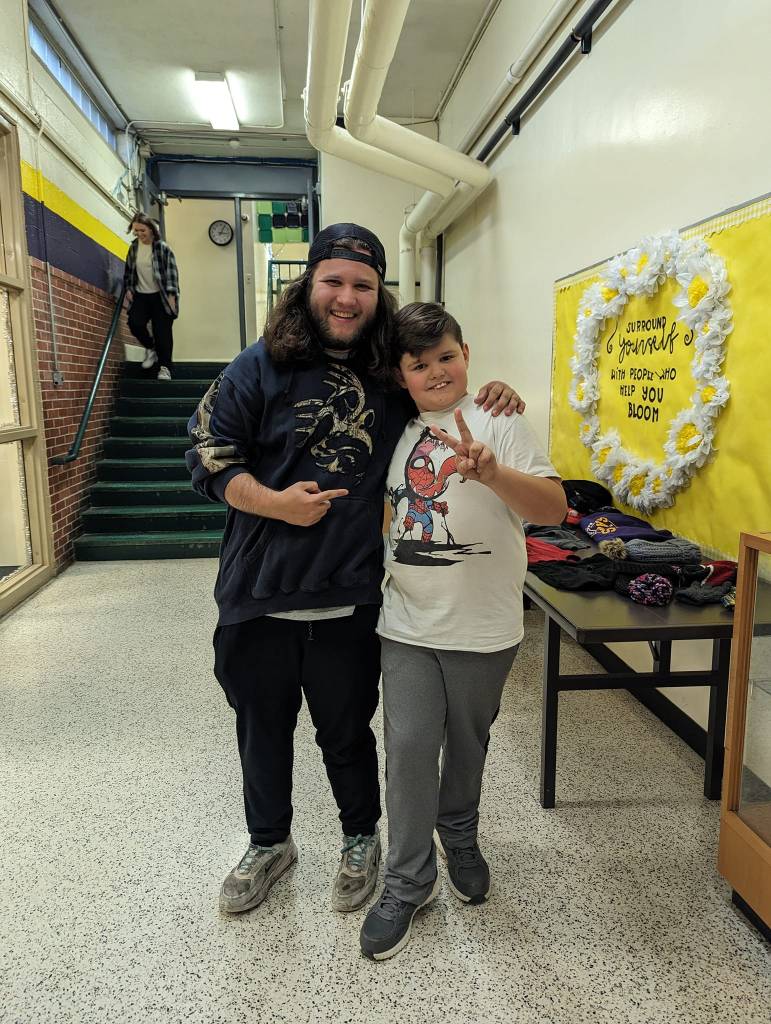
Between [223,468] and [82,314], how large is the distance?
4.81 m

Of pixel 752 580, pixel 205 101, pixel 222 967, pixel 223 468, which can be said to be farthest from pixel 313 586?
pixel 205 101

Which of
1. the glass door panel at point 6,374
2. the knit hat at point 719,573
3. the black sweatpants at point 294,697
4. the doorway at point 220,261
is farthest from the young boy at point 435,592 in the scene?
the doorway at point 220,261

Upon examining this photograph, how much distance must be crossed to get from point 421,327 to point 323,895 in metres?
1.39

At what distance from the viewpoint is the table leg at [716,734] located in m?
2.05

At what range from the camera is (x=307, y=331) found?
1.42m

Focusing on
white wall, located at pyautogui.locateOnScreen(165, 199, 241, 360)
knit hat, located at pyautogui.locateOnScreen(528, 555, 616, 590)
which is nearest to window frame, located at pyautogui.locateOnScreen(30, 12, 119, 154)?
white wall, located at pyautogui.locateOnScreen(165, 199, 241, 360)

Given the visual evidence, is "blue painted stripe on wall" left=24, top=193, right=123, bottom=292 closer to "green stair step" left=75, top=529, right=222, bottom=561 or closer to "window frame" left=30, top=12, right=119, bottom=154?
"window frame" left=30, top=12, right=119, bottom=154

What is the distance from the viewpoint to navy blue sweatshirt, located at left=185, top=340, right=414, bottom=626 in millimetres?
1407

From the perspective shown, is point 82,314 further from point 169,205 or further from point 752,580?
point 752,580

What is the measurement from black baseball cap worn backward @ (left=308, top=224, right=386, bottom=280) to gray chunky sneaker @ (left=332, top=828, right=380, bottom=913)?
1376 mm

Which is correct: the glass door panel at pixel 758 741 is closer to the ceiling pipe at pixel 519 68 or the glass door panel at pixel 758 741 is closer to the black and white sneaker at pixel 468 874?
the black and white sneaker at pixel 468 874

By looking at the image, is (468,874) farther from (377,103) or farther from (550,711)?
(377,103)

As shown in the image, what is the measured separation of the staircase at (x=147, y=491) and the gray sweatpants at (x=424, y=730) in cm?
399

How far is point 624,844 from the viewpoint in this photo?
186cm
